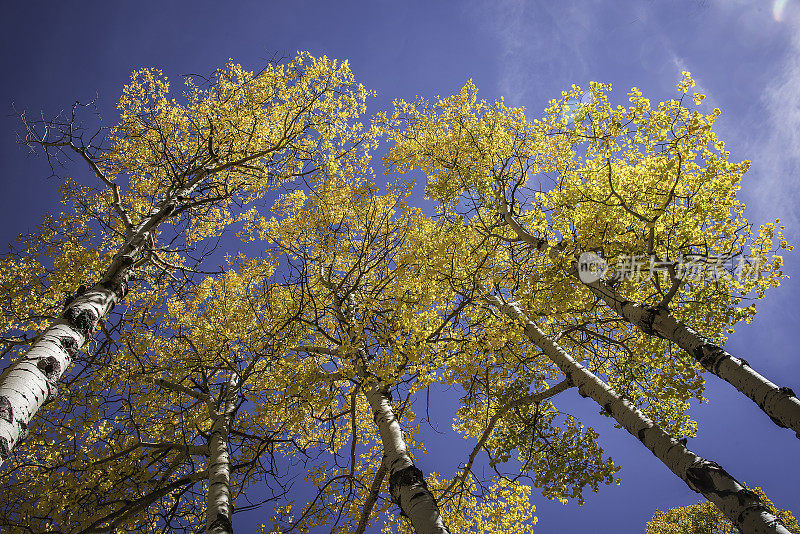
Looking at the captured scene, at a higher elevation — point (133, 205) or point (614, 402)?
point (133, 205)

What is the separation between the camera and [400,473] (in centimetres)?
344

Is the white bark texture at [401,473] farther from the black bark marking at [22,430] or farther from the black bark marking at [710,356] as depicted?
the black bark marking at [710,356]

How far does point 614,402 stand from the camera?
14.4 feet

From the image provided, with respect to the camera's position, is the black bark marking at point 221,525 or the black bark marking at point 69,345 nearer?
the black bark marking at point 69,345

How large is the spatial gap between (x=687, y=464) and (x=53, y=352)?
5.53 m

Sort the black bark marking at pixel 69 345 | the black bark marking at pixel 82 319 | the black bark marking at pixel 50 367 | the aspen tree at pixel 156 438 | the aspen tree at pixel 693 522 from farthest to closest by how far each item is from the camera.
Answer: the aspen tree at pixel 693 522
the aspen tree at pixel 156 438
the black bark marking at pixel 82 319
the black bark marking at pixel 69 345
the black bark marking at pixel 50 367

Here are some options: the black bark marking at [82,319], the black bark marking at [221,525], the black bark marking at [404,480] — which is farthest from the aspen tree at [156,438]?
the black bark marking at [404,480]

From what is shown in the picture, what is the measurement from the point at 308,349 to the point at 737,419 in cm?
3843

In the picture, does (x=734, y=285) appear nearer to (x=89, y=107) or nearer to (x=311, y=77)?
(x=311, y=77)

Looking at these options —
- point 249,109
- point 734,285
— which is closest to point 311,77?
point 249,109

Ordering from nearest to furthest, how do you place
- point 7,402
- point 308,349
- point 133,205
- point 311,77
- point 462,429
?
point 7,402, point 308,349, point 311,77, point 462,429, point 133,205

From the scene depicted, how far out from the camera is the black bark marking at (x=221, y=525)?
139 inches

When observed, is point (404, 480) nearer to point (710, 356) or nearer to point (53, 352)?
point (53, 352)

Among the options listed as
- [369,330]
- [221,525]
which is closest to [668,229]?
[369,330]
